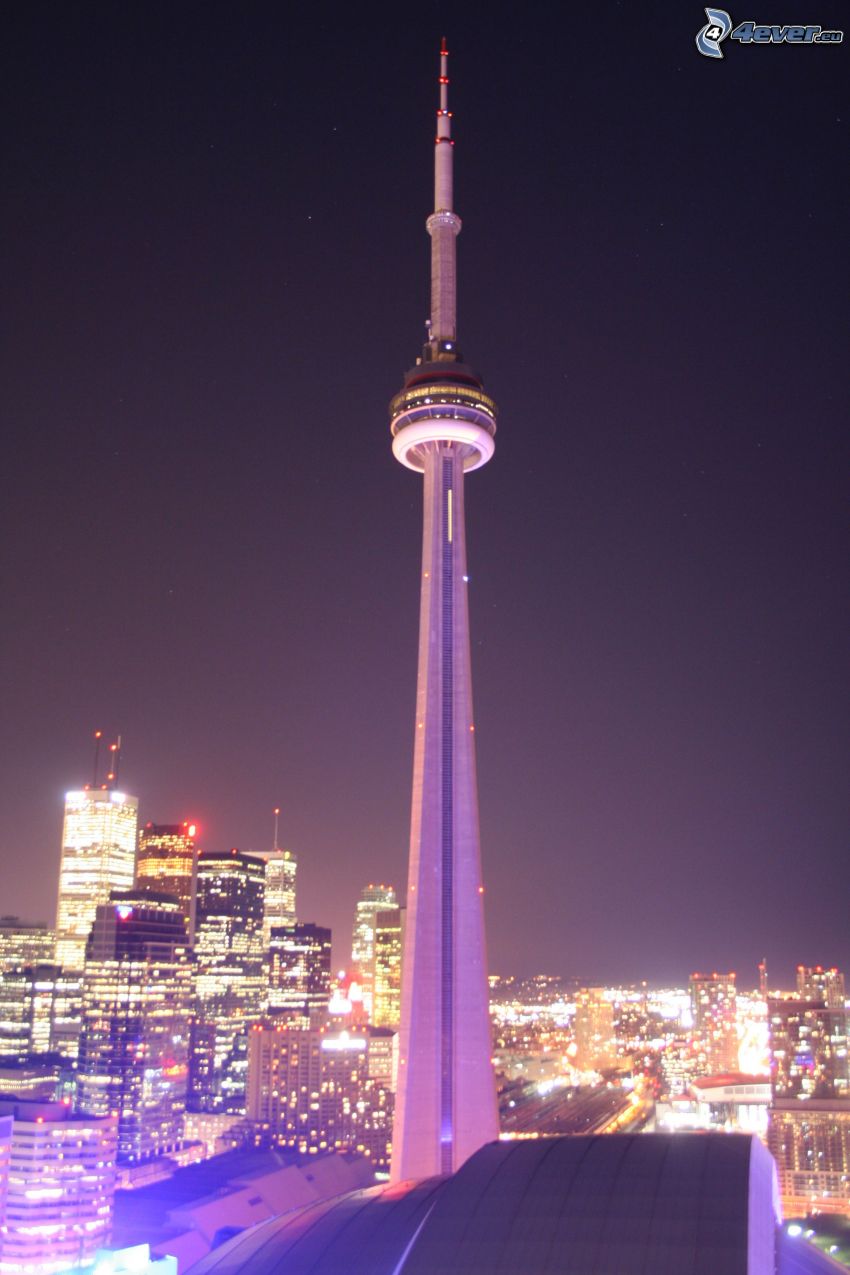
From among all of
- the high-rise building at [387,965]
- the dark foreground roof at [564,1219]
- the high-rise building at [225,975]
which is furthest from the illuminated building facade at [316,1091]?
the dark foreground roof at [564,1219]

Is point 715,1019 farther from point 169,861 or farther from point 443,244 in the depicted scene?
point 443,244

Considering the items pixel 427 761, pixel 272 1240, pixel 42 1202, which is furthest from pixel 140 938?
pixel 272 1240

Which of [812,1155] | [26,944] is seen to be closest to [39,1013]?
[26,944]

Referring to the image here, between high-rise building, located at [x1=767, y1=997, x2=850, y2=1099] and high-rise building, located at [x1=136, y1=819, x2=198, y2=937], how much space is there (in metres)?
83.3

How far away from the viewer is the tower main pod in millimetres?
53219

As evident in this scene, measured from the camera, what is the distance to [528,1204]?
21.5 m

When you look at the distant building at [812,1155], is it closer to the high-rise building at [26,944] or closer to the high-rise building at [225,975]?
the high-rise building at [225,975]

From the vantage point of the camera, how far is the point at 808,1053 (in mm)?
99062

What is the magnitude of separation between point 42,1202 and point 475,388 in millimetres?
51590

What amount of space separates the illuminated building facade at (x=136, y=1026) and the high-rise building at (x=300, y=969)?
149 feet

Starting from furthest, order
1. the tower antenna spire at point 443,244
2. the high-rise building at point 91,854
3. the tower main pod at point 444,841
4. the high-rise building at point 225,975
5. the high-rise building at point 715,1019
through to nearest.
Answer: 1. the high-rise building at point 91,854
2. the high-rise building at point 715,1019
3. the high-rise building at point 225,975
4. the tower antenna spire at point 443,244
5. the tower main pod at point 444,841

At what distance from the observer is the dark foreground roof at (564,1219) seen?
19.8 metres

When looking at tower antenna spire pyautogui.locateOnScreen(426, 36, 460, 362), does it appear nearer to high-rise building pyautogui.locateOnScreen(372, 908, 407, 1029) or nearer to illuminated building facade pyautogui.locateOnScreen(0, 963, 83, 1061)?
illuminated building facade pyautogui.locateOnScreen(0, 963, 83, 1061)

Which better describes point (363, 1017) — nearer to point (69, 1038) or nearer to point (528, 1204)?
point (69, 1038)
